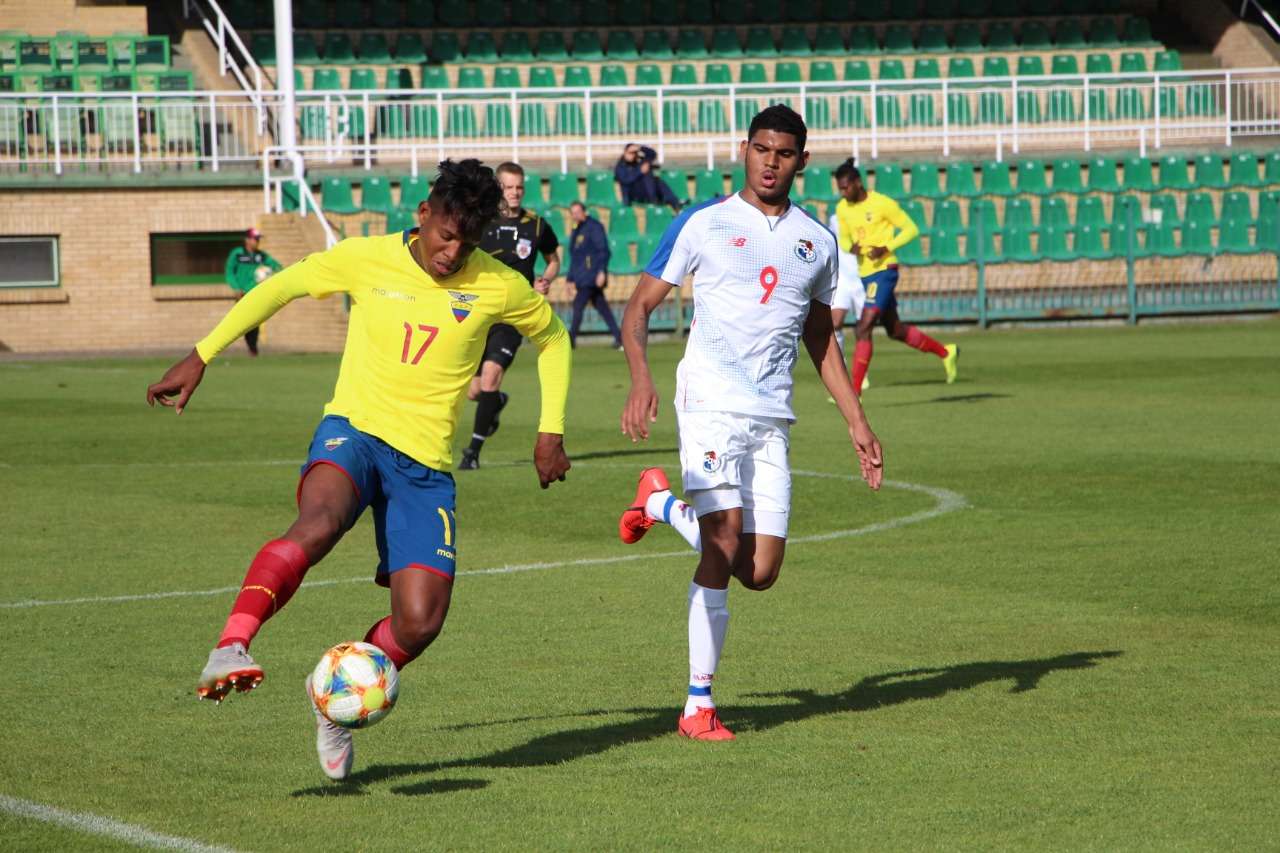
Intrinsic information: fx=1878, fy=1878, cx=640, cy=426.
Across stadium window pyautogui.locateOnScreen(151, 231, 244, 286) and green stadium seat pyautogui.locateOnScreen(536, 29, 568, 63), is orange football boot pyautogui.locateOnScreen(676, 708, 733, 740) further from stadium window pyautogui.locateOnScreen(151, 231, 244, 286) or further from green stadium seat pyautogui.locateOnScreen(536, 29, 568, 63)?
green stadium seat pyautogui.locateOnScreen(536, 29, 568, 63)

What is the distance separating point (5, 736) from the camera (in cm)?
640

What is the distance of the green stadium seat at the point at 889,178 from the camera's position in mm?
33469

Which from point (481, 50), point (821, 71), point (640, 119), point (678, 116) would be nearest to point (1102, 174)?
point (821, 71)

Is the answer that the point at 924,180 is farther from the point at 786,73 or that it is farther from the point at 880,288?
the point at 880,288

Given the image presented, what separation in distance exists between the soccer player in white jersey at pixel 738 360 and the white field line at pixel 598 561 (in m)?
3.60

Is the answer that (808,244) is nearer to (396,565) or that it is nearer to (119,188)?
(396,565)

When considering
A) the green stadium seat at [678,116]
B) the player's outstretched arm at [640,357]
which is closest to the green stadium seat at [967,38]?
the green stadium seat at [678,116]

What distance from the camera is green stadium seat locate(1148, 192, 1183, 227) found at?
33.5 meters

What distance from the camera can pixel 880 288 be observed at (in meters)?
18.8

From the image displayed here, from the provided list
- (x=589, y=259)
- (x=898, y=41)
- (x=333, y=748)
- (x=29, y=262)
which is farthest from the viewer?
(x=898, y=41)

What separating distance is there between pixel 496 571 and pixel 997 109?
26.8 meters

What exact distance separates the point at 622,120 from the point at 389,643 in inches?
1172

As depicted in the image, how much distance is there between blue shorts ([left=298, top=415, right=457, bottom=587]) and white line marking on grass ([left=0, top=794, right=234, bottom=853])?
47.1 inches

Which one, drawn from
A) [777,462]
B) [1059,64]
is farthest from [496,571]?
[1059,64]
